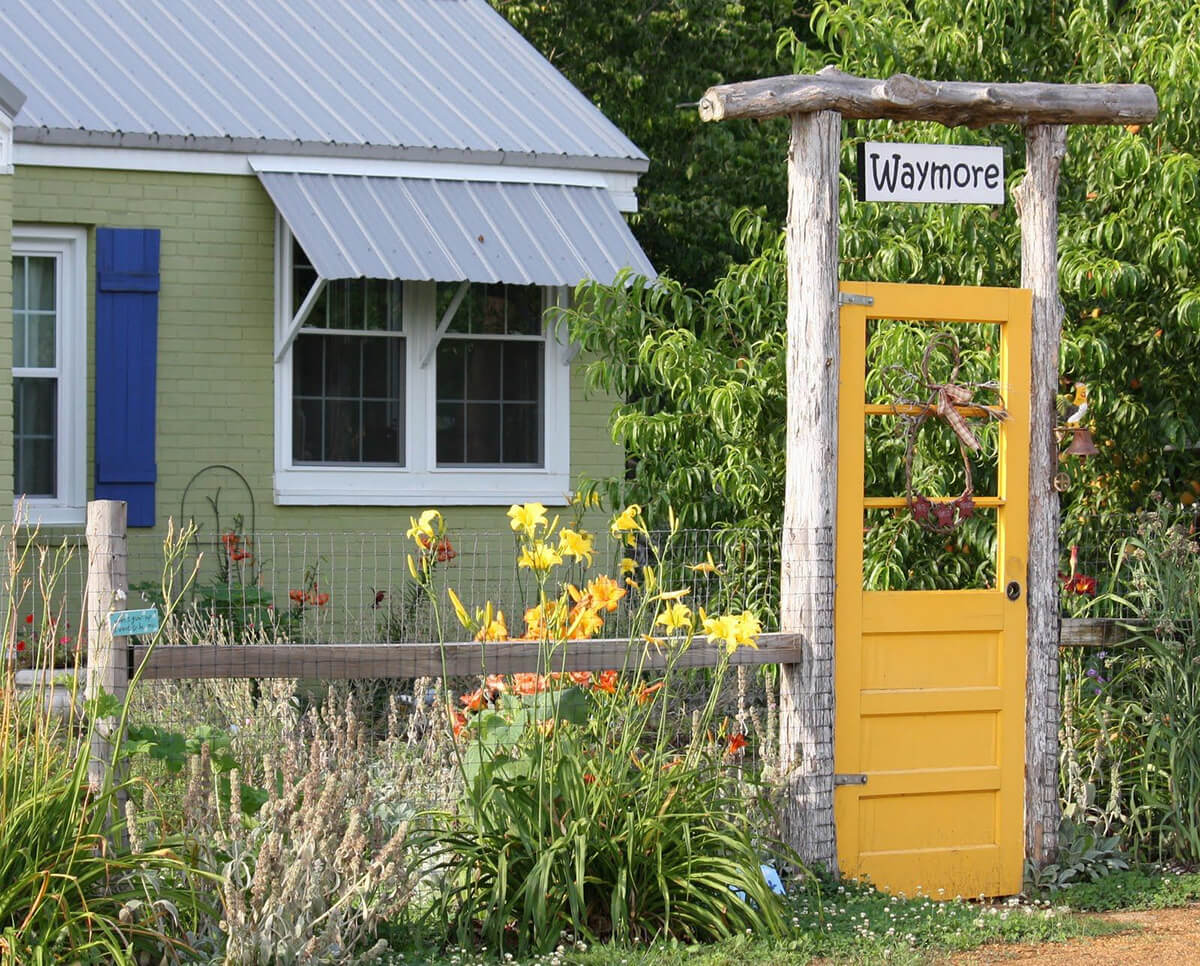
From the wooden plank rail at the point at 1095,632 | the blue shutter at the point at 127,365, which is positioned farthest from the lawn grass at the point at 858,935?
the blue shutter at the point at 127,365

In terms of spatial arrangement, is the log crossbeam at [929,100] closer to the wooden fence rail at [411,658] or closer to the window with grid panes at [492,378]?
the wooden fence rail at [411,658]

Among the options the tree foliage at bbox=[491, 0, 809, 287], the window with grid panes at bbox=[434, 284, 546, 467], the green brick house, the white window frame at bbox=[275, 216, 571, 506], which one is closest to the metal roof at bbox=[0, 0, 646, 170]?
the green brick house

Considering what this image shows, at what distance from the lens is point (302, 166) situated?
11.3 m

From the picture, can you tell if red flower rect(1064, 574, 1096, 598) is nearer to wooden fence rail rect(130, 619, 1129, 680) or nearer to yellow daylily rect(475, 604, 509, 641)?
wooden fence rail rect(130, 619, 1129, 680)

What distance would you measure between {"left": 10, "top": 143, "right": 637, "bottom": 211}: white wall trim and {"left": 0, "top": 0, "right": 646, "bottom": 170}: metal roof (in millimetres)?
84

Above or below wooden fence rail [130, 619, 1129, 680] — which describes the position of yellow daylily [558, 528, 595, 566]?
above

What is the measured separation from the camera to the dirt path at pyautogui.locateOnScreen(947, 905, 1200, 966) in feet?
19.1

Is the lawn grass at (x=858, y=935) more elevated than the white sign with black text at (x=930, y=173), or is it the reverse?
the white sign with black text at (x=930, y=173)

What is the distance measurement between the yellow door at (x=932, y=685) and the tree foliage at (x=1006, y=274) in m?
0.91

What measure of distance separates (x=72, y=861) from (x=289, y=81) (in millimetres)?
7886

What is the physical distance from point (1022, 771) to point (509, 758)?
7.46ft

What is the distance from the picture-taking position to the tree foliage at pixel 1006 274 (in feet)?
25.8

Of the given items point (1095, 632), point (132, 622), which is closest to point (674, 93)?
point (1095, 632)

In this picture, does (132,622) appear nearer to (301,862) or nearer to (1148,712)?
(301,862)
